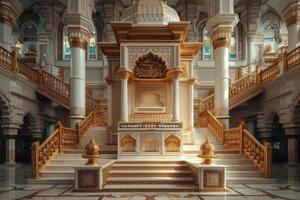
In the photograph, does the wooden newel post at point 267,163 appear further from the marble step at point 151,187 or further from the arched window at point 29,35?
the arched window at point 29,35

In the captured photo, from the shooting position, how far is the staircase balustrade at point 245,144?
8586 mm

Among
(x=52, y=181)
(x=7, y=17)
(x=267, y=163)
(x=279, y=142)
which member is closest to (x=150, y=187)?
(x=52, y=181)

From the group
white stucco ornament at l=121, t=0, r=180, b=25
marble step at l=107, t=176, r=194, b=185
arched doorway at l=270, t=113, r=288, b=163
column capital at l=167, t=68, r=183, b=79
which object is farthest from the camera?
arched doorway at l=270, t=113, r=288, b=163

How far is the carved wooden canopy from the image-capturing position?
389 inches

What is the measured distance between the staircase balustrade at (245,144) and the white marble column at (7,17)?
980cm

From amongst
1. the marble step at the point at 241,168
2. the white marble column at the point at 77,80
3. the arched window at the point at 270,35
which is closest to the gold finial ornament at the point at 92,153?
the marble step at the point at 241,168

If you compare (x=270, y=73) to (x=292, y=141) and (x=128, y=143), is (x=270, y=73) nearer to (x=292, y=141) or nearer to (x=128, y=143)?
(x=292, y=141)

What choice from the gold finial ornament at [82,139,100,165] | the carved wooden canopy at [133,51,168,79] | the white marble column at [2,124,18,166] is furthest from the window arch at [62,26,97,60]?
the gold finial ornament at [82,139,100,165]

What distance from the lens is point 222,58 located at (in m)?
12.5

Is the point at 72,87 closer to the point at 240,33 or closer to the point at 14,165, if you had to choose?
the point at 14,165

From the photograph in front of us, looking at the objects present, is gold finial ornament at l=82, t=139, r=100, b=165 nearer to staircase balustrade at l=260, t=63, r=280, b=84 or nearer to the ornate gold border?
the ornate gold border

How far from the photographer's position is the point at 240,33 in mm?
21594

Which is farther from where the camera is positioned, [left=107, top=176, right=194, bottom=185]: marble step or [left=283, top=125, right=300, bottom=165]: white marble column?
[left=283, top=125, right=300, bottom=165]: white marble column

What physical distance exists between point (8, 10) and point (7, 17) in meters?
0.32
